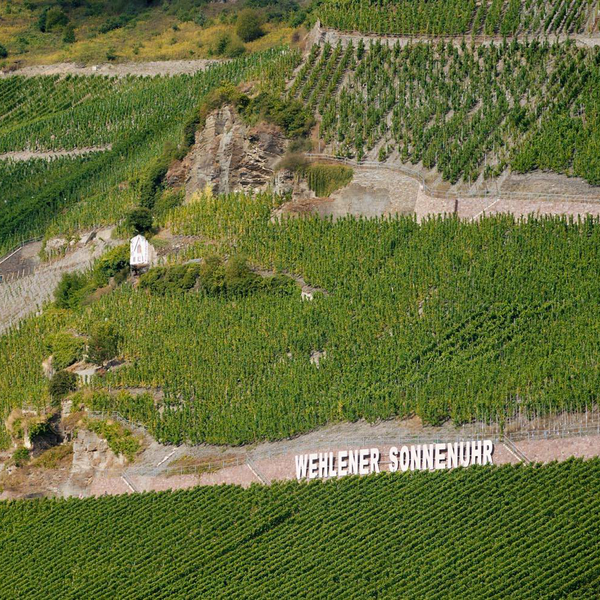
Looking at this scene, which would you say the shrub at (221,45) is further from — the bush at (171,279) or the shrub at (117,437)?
the shrub at (117,437)

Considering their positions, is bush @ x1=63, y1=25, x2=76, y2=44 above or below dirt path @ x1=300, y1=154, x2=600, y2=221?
below

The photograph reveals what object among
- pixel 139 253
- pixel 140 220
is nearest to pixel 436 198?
pixel 139 253

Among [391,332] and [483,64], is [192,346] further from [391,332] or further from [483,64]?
[483,64]

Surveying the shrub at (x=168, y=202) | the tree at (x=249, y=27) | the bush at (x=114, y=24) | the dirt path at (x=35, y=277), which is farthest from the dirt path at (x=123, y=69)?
the dirt path at (x=35, y=277)

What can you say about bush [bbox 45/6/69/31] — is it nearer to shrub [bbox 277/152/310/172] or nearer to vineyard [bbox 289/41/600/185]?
vineyard [bbox 289/41/600/185]

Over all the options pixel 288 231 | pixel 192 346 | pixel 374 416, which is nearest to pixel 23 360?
pixel 192 346

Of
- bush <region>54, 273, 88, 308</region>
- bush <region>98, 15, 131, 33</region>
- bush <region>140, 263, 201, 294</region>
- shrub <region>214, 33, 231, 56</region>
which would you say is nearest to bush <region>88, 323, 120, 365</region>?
bush <region>140, 263, 201, 294</region>
